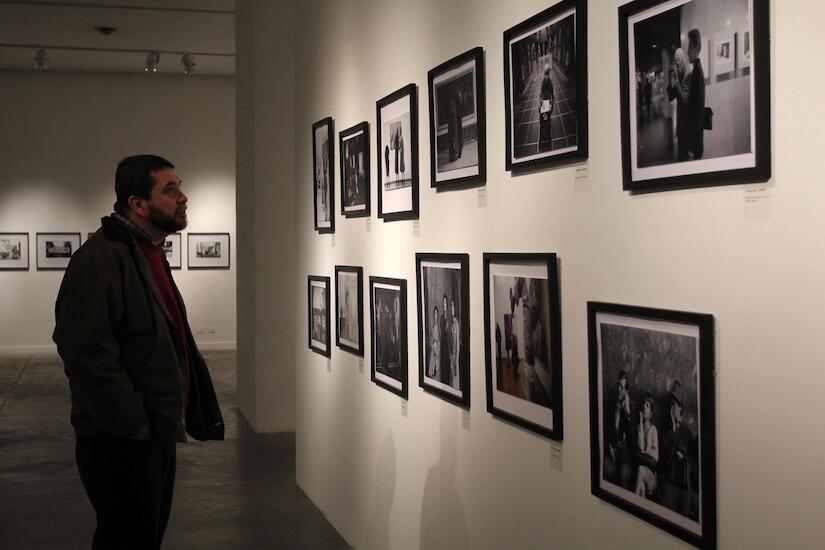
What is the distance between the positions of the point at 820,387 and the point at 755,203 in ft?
1.65

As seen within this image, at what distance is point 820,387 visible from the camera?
2.30m

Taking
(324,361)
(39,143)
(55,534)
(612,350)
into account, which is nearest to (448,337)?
(612,350)

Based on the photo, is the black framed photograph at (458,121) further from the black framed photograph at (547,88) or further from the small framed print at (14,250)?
the small framed print at (14,250)

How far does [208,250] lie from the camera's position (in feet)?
68.5

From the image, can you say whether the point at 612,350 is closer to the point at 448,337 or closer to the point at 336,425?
the point at 448,337

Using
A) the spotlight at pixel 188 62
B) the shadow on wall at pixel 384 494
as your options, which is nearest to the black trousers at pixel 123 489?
the shadow on wall at pixel 384 494

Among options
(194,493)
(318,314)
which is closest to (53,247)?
(194,493)

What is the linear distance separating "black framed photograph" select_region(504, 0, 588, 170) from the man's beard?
1.69 m

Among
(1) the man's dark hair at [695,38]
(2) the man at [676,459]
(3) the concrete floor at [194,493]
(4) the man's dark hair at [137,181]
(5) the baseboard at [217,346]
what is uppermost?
(1) the man's dark hair at [695,38]

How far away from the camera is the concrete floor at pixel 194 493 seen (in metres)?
7.02

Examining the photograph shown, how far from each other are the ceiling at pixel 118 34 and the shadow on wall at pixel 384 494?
1015 cm

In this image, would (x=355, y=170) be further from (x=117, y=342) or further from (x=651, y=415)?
(x=651, y=415)

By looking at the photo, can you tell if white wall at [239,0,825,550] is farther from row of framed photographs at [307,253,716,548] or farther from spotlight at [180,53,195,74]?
spotlight at [180,53,195,74]

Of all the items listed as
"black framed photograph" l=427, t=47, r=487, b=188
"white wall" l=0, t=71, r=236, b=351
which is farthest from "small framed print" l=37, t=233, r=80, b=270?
"black framed photograph" l=427, t=47, r=487, b=188
